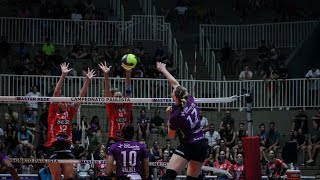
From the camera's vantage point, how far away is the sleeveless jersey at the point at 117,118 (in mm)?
18505

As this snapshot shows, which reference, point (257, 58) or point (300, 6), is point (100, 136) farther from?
point (300, 6)

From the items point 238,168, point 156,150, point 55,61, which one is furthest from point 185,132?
point 55,61

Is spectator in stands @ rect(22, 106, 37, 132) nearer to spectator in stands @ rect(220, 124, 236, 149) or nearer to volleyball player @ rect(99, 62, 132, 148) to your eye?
spectator in stands @ rect(220, 124, 236, 149)

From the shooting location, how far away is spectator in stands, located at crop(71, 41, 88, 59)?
3334cm

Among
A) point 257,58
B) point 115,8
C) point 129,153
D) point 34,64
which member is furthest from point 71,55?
point 129,153

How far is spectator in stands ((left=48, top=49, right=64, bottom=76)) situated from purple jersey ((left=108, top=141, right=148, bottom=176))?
1642 cm

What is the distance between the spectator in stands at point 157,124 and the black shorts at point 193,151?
12.3m

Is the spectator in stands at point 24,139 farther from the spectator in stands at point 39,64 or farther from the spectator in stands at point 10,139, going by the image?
the spectator in stands at point 39,64

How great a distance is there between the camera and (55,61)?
1287 inches

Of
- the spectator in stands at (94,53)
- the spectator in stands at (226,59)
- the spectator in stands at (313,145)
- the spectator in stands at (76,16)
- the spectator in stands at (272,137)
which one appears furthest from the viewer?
the spectator in stands at (76,16)

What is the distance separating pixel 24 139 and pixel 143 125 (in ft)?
11.7

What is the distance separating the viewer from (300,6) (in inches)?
1548

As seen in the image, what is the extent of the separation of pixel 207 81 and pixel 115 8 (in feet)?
21.6

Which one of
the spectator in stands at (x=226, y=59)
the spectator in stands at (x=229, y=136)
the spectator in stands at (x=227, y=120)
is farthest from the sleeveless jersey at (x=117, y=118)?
the spectator in stands at (x=226, y=59)
